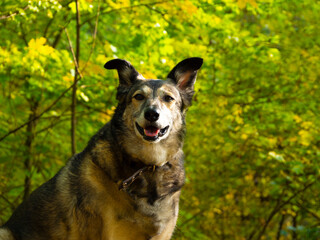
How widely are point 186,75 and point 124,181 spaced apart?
4.07 ft

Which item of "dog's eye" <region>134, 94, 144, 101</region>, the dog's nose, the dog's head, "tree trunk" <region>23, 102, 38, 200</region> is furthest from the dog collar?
"tree trunk" <region>23, 102, 38, 200</region>

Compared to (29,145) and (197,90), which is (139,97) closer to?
(197,90)

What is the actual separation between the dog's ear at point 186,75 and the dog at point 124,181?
10 mm

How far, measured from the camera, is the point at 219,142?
8.11m

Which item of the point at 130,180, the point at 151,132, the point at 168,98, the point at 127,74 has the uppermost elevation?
the point at 127,74

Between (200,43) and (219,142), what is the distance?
2.05 metres

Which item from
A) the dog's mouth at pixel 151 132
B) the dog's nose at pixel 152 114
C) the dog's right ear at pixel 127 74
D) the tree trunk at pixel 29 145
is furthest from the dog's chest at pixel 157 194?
the tree trunk at pixel 29 145

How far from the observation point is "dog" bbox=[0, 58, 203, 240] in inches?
142

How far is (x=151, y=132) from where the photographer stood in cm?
372

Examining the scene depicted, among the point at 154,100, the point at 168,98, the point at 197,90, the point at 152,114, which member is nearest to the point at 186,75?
the point at 168,98

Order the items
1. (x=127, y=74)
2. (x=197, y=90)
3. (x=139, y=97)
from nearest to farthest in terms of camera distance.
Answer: (x=139, y=97) → (x=127, y=74) → (x=197, y=90)

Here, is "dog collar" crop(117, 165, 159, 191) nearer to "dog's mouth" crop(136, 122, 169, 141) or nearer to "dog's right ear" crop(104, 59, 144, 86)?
"dog's mouth" crop(136, 122, 169, 141)

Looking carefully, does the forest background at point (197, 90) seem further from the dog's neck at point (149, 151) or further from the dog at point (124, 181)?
the dog's neck at point (149, 151)

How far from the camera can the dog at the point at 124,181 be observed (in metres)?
3.61
